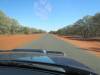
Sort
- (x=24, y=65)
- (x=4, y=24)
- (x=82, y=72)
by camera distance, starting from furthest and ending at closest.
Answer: (x=4, y=24)
(x=24, y=65)
(x=82, y=72)

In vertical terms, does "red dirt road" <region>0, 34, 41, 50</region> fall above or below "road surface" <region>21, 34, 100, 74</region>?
below

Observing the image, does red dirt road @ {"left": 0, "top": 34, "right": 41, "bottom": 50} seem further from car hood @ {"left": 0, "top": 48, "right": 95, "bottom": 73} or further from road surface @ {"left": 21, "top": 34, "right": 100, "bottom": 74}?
car hood @ {"left": 0, "top": 48, "right": 95, "bottom": 73}

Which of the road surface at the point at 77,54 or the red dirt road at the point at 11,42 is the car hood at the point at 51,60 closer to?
the road surface at the point at 77,54

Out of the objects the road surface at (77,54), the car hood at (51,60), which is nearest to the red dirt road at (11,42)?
the road surface at (77,54)

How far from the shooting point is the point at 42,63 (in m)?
2.60

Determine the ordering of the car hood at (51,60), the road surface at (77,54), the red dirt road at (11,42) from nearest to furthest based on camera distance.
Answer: the car hood at (51,60) → the road surface at (77,54) → the red dirt road at (11,42)

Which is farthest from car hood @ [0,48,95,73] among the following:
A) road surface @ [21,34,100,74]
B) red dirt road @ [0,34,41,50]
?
red dirt road @ [0,34,41,50]

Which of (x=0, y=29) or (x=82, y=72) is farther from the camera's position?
(x=0, y=29)

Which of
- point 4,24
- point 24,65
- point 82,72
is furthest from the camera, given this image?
point 4,24

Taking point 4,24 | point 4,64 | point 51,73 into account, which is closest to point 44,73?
point 51,73

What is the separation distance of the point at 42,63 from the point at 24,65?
162 mm

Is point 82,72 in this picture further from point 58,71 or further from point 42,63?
point 42,63

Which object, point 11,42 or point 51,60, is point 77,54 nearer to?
point 51,60

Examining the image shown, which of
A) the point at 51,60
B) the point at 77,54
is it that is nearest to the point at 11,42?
the point at 77,54
